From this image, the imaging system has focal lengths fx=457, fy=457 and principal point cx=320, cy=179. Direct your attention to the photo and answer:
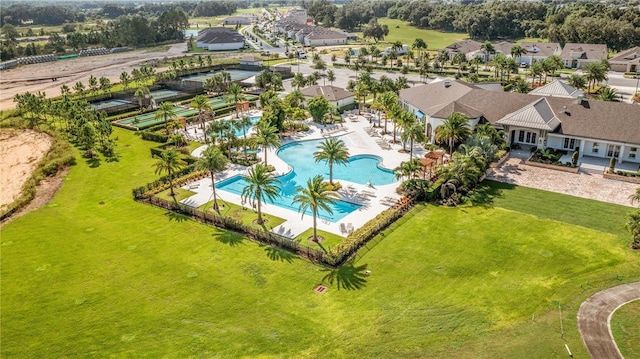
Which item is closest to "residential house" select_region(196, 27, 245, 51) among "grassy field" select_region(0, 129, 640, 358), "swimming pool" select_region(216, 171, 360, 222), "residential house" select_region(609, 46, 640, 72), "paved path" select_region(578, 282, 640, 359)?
"residential house" select_region(609, 46, 640, 72)

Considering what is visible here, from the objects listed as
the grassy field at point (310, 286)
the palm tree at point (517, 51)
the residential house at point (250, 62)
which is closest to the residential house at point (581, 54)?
the palm tree at point (517, 51)

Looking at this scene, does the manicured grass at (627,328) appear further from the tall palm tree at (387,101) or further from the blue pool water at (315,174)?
the tall palm tree at (387,101)

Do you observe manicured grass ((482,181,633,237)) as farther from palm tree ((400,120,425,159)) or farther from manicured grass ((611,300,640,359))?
manicured grass ((611,300,640,359))

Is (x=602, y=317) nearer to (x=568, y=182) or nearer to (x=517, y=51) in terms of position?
(x=568, y=182)

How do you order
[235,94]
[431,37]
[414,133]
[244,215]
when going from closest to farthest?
[244,215], [414,133], [235,94], [431,37]

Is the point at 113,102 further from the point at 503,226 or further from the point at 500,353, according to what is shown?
the point at 500,353

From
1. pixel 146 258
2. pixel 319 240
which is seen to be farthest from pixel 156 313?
pixel 319 240

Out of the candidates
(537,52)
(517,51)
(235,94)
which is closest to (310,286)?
(235,94)
